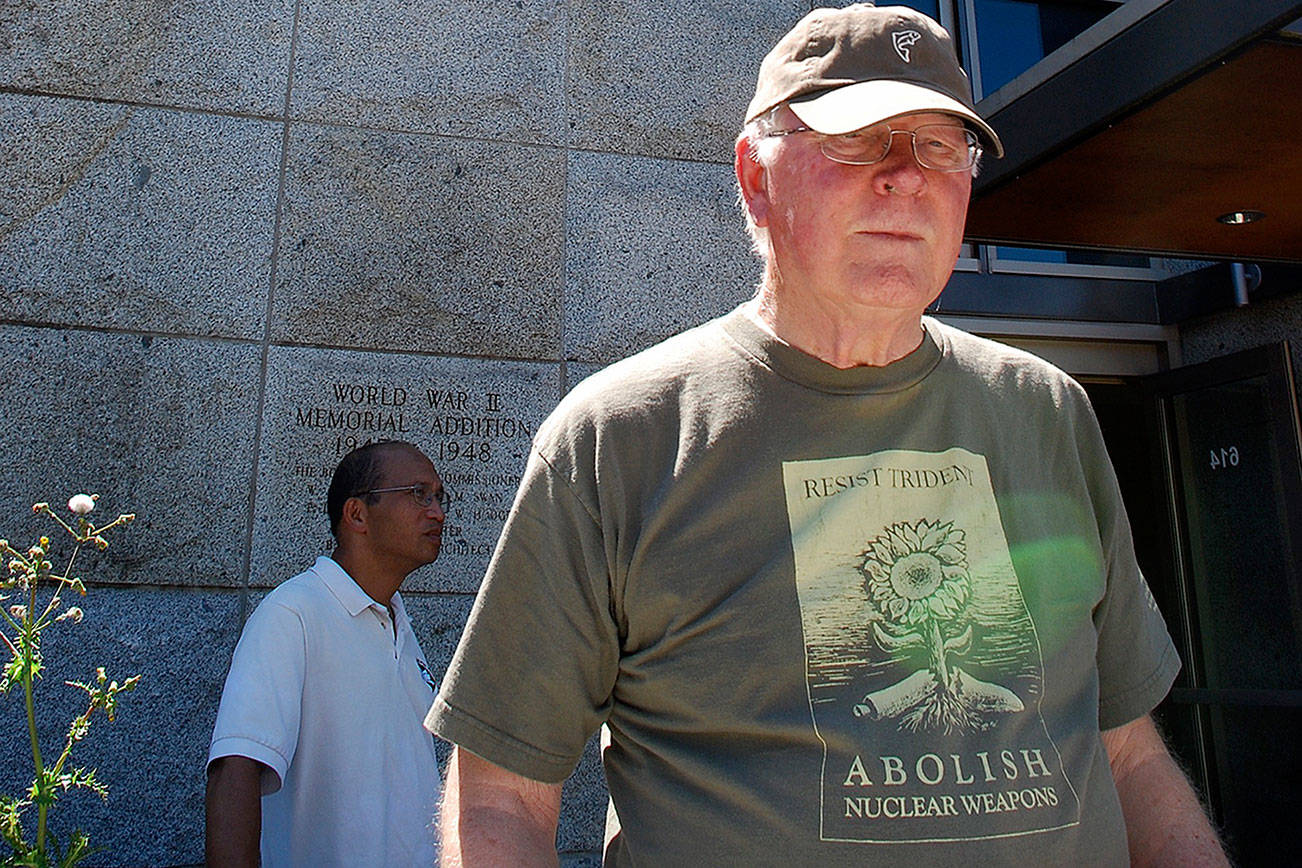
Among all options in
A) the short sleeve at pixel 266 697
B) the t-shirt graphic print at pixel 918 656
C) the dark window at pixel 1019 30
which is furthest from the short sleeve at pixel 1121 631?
the dark window at pixel 1019 30

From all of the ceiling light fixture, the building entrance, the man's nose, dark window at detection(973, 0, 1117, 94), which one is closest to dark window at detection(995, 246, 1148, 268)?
the building entrance

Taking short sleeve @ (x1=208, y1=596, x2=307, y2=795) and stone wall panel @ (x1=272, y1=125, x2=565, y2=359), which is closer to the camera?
short sleeve @ (x1=208, y1=596, x2=307, y2=795)

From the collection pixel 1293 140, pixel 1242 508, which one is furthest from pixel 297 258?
pixel 1242 508

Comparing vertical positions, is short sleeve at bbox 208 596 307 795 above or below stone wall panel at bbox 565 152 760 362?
below

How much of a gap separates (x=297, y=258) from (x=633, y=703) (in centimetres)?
318

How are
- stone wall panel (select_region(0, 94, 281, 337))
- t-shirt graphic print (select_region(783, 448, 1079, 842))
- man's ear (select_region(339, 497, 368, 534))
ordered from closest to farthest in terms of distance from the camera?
t-shirt graphic print (select_region(783, 448, 1079, 842))
man's ear (select_region(339, 497, 368, 534))
stone wall panel (select_region(0, 94, 281, 337))

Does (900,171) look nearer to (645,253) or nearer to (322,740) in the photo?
(322,740)

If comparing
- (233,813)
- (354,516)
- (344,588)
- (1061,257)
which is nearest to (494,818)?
(233,813)

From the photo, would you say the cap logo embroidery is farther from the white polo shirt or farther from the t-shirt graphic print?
the white polo shirt

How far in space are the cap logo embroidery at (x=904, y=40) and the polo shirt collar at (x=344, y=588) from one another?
2.12 m

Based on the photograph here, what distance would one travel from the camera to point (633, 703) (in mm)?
1462

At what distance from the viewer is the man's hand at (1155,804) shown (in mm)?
1550

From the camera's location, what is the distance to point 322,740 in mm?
2811

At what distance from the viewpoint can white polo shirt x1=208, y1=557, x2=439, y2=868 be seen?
2.71 meters
